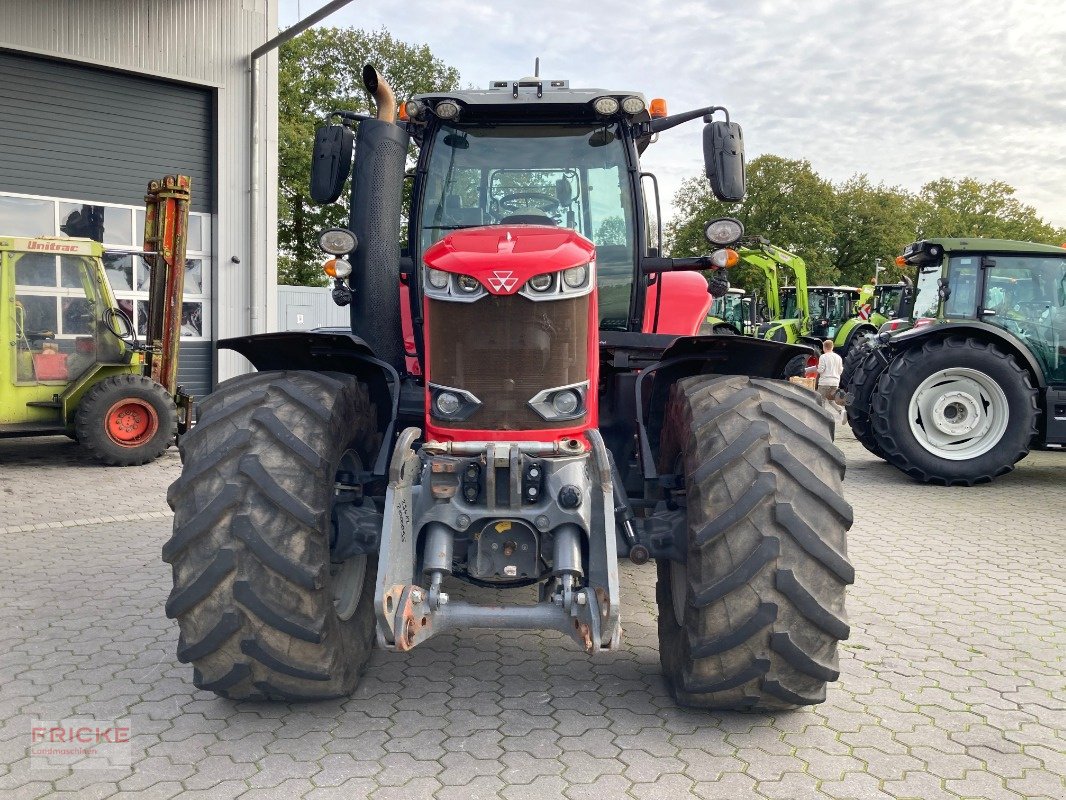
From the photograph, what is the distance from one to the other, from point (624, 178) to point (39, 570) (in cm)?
434

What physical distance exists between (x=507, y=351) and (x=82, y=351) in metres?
8.18

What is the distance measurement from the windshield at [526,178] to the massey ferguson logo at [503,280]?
134 centimetres

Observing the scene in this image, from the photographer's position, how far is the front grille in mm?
3268

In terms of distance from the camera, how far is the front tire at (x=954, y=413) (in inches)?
356

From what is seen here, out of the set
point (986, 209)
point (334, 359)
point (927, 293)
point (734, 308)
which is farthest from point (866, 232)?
point (334, 359)

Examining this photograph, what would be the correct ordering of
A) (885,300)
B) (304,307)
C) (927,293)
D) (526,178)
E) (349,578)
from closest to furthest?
(349,578) → (526,178) → (927,293) → (885,300) → (304,307)

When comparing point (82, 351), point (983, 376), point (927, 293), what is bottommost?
point (82, 351)

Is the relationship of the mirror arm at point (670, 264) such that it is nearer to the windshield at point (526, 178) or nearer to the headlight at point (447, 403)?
the windshield at point (526, 178)

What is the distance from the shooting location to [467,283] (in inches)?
128

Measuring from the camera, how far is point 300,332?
143 inches

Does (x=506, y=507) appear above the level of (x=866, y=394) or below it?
above

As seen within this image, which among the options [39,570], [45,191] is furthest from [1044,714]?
[45,191]

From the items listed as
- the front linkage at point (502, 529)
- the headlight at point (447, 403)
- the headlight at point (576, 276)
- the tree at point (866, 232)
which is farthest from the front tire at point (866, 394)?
the tree at point (866, 232)

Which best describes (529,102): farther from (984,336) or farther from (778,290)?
(778,290)
